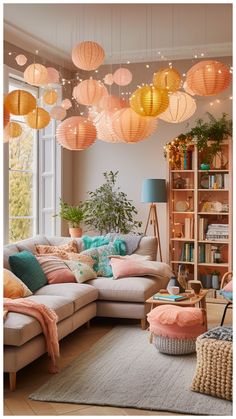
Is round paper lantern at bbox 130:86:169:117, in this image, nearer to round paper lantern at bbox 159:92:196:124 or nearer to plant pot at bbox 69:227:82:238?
round paper lantern at bbox 159:92:196:124

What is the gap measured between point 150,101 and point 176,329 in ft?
6.08

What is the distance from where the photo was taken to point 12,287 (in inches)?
187

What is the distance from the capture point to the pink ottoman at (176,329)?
4.51 m

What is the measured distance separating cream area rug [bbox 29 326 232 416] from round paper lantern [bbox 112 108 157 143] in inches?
73.0

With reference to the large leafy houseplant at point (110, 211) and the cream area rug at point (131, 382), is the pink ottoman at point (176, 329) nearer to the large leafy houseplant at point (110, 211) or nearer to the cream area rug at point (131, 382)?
the cream area rug at point (131, 382)

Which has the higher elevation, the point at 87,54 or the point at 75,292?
the point at 87,54

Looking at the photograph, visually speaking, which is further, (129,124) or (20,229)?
(20,229)

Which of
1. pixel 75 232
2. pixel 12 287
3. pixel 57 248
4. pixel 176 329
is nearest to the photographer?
pixel 176 329

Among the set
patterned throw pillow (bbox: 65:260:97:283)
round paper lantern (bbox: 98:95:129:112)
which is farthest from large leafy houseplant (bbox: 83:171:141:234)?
round paper lantern (bbox: 98:95:129:112)

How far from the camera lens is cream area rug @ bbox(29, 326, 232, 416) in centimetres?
356

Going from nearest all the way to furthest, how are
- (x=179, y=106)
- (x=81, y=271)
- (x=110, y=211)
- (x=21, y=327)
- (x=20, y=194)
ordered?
1. (x=21, y=327)
2. (x=179, y=106)
3. (x=81, y=271)
4. (x=20, y=194)
5. (x=110, y=211)

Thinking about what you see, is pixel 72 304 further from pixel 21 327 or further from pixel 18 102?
Answer: pixel 18 102

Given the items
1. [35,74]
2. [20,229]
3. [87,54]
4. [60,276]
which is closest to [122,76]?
→ [87,54]

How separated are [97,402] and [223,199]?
14.0 feet
